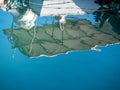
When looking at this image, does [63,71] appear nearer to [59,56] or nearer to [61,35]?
[59,56]

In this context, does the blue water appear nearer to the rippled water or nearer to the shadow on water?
the rippled water

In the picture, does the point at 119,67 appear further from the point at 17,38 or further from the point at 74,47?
the point at 17,38

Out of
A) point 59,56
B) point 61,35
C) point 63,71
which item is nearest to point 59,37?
point 61,35

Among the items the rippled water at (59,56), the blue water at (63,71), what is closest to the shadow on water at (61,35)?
the rippled water at (59,56)

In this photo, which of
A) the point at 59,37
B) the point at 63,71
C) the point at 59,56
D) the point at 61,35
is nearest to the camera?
the point at 63,71

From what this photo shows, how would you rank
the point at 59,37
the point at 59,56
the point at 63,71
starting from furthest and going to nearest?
the point at 59,37 < the point at 59,56 < the point at 63,71

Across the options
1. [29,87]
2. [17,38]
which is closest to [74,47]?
[17,38]
